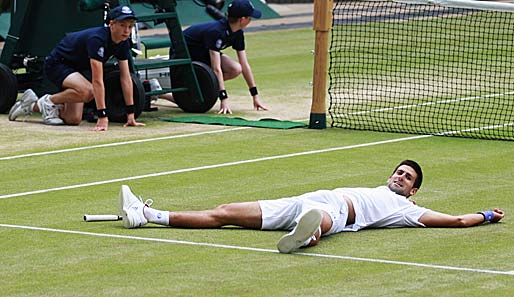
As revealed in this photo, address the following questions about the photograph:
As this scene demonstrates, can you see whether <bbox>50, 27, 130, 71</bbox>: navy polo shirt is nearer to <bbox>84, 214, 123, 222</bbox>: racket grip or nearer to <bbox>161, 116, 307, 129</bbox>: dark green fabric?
<bbox>161, 116, 307, 129</bbox>: dark green fabric

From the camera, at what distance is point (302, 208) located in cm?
962

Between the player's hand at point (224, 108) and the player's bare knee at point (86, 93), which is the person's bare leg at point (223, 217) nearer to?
the player's bare knee at point (86, 93)

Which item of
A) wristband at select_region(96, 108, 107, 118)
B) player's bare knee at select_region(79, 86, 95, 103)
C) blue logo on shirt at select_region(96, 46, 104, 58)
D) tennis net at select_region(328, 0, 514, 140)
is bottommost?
tennis net at select_region(328, 0, 514, 140)

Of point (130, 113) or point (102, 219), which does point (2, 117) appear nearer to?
point (130, 113)

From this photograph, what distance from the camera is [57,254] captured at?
9281 millimetres

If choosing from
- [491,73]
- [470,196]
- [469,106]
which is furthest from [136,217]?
[491,73]

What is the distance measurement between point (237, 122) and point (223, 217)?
6.84 m

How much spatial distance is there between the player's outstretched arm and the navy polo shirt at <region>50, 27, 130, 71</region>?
21.6 ft

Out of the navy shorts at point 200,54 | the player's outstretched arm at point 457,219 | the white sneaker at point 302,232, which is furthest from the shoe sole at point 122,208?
the navy shorts at point 200,54

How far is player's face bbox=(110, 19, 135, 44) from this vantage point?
1552 centimetres

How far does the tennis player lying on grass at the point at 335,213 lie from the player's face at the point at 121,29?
5697mm

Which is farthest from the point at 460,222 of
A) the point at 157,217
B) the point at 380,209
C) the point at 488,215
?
the point at 157,217

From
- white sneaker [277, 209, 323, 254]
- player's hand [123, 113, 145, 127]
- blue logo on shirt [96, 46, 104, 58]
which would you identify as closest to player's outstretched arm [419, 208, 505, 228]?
white sneaker [277, 209, 323, 254]

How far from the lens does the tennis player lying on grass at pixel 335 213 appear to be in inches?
384
